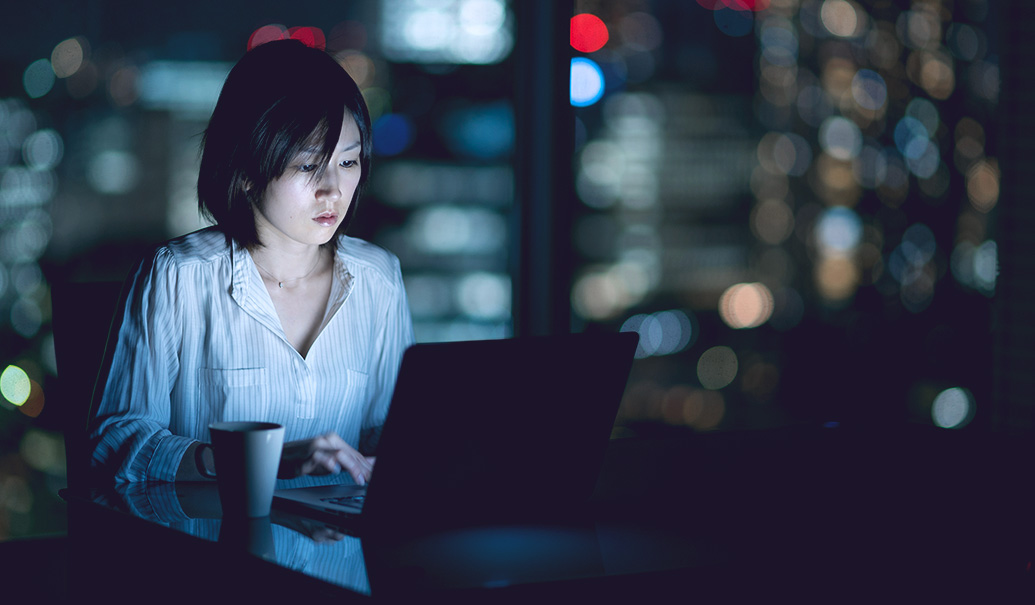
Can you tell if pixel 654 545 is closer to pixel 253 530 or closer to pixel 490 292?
pixel 253 530

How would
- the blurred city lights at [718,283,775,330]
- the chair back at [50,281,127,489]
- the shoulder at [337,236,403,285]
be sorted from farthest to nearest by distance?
the blurred city lights at [718,283,775,330] < the shoulder at [337,236,403,285] < the chair back at [50,281,127,489]

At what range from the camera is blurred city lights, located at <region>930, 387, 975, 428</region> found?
395cm

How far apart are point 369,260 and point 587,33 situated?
5.66 ft

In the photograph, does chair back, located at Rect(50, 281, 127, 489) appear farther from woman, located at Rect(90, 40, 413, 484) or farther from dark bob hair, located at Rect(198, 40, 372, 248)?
dark bob hair, located at Rect(198, 40, 372, 248)

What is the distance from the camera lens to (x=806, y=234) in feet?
14.3

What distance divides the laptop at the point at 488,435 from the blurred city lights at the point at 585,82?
2108 millimetres

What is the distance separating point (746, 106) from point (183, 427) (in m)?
2.67

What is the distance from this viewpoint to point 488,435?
1.02m

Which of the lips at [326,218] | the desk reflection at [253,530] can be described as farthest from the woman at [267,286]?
the desk reflection at [253,530]

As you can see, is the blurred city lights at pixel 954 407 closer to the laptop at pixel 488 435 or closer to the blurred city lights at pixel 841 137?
the blurred city lights at pixel 841 137

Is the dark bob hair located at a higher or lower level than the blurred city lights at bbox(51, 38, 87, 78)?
lower

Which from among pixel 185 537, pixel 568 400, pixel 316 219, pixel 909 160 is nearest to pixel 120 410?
pixel 316 219

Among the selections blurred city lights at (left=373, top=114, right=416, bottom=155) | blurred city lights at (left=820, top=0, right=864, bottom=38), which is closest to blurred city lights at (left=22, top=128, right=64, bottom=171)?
blurred city lights at (left=373, top=114, right=416, bottom=155)

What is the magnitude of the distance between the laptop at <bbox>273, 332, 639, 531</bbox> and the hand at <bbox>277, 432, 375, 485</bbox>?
26 mm
